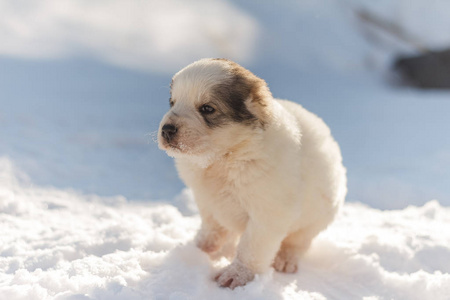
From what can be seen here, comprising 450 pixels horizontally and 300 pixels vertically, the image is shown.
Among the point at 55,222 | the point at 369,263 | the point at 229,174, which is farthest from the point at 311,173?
the point at 55,222

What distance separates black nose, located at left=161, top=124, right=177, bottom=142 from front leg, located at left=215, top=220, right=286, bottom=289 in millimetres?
821

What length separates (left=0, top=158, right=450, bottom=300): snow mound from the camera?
2.60 m

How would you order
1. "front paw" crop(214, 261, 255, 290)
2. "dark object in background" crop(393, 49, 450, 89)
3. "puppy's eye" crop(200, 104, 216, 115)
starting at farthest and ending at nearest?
"dark object in background" crop(393, 49, 450, 89)
"front paw" crop(214, 261, 255, 290)
"puppy's eye" crop(200, 104, 216, 115)

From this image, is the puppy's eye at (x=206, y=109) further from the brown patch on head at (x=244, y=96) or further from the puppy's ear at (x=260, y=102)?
the puppy's ear at (x=260, y=102)

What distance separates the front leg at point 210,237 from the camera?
3.43m

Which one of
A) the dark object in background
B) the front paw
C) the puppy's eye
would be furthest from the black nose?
the dark object in background

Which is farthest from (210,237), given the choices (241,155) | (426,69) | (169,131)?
(426,69)

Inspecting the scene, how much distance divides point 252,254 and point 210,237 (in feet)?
2.07

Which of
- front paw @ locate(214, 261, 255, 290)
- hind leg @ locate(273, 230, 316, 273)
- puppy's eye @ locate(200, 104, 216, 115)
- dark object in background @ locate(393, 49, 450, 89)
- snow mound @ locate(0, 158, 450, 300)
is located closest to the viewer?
snow mound @ locate(0, 158, 450, 300)

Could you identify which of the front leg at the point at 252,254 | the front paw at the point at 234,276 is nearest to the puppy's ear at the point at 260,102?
the front leg at the point at 252,254

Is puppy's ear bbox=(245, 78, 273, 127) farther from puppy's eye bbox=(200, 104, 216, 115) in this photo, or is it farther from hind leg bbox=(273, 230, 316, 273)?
hind leg bbox=(273, 230, 316, 273)

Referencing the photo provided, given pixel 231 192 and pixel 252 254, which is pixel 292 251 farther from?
pixel 231 192

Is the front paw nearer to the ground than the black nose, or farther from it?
nearer to the ground

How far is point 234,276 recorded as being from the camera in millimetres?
2850
